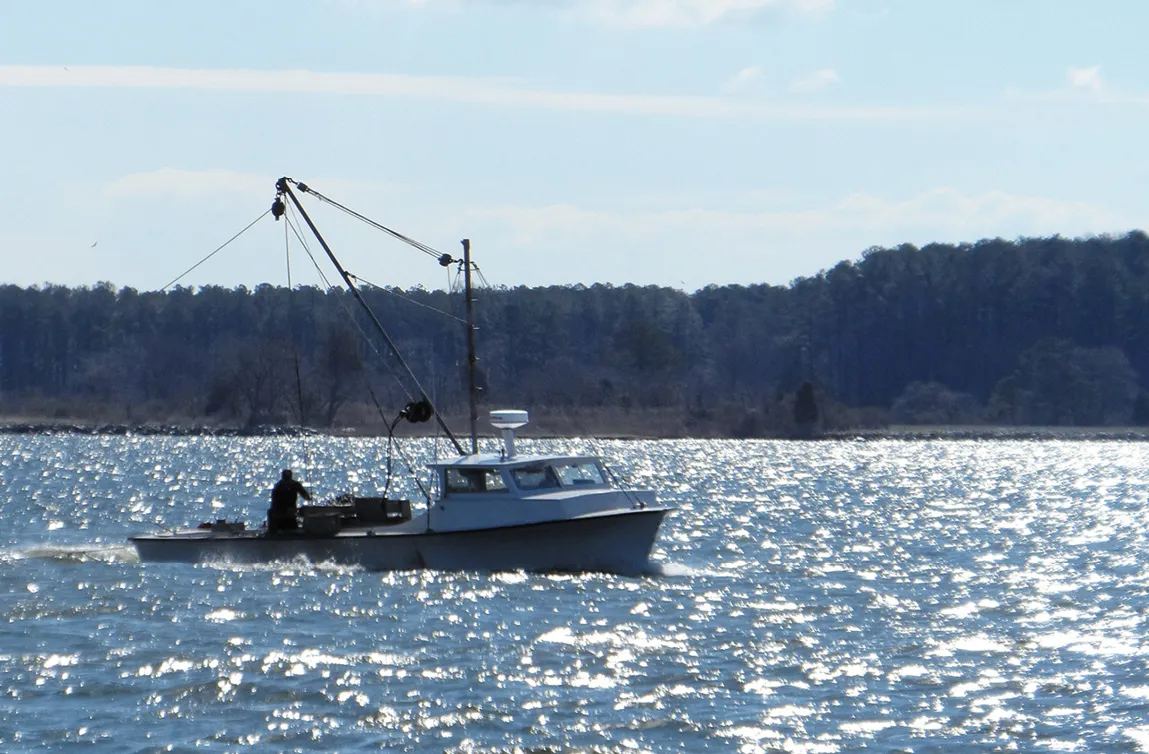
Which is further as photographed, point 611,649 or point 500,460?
point 500,460

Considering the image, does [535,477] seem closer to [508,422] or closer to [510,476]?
[510,476]

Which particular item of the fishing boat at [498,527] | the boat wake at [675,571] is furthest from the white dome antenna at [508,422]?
the boat wake at [675,571]

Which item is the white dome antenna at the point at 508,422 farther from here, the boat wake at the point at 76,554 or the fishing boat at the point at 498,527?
the boat wake at the point at 76,554

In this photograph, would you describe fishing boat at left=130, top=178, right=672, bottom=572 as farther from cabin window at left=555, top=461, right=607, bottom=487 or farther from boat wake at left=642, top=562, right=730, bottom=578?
boat wake at left=642, top=562, right=730, bottom=578

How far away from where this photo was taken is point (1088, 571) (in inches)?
1518

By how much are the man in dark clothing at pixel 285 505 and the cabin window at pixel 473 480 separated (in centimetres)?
321

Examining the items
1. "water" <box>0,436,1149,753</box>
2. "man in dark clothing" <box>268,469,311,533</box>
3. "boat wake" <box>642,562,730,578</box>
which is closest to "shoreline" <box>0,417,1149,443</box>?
"water" <box>0,436,1149,753</box>

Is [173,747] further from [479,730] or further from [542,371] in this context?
[542,371]

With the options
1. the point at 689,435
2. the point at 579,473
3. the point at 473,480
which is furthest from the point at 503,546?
the point at 689,435

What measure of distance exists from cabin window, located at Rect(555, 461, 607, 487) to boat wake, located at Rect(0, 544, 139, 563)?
383 inches

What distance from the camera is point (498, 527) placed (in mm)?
32781

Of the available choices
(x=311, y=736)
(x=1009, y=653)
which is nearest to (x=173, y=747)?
(x=311, y=736)

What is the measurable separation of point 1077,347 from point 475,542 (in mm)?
162614

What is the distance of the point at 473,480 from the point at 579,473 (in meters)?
2.16
